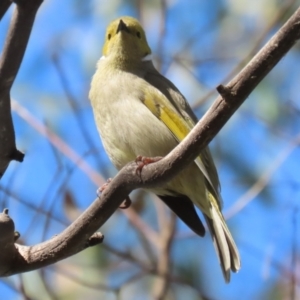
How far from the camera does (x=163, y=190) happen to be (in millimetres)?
3297

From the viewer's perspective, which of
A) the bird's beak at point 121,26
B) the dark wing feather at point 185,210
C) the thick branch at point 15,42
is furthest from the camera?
the bird's beak at point 121,26

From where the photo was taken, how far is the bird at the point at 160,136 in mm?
3207

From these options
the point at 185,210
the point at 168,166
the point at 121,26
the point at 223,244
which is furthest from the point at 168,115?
the point at 168,166

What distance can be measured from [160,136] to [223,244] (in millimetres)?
615

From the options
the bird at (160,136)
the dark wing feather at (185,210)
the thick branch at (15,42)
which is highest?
the thick branch at (15,42)

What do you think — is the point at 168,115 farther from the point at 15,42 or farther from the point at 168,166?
the point at 15,42

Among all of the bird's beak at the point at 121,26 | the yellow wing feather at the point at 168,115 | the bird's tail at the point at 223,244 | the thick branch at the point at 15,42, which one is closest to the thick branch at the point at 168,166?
the thick branch at the point at 15,42

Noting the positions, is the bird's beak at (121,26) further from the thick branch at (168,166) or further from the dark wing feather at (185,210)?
the thick branch at (168,166)

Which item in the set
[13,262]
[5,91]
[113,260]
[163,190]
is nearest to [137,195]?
[113,260]

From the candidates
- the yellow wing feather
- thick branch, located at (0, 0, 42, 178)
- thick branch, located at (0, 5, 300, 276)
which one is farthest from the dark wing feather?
thick branch, located at (0, 0, 42, 178)

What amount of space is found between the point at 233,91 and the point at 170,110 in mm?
1543

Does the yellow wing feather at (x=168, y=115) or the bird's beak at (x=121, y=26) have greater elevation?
the bird's beak at (x=121, y=26)

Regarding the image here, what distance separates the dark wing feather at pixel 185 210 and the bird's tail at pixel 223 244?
0.09m

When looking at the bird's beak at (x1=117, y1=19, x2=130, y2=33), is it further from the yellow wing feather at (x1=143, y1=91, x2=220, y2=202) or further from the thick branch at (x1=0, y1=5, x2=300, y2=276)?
the thick branch at (x1=0, y1=5, x2=300, y2=276)
